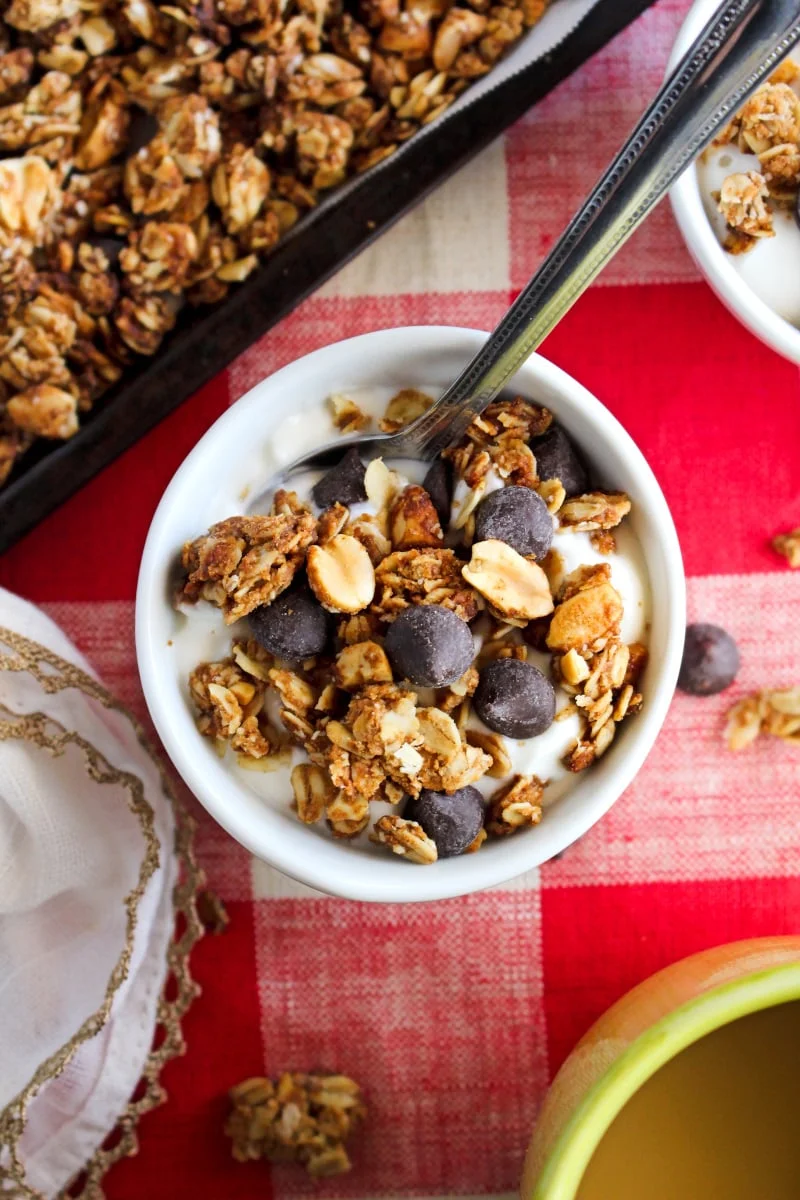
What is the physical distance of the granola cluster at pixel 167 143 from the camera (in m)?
0.94

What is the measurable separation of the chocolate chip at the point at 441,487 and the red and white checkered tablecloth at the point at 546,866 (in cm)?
26

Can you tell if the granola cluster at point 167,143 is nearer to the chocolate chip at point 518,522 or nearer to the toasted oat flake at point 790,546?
the chocolate chip at point 518,522

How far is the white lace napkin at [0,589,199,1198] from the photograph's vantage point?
872mm

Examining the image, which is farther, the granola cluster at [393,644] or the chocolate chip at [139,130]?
the chocolate chip at [139,130]

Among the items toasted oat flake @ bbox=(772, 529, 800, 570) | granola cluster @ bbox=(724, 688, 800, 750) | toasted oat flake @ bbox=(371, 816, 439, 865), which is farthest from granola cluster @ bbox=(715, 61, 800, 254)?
toasted oat flake @ bbox=(371, 816, 439, 865)

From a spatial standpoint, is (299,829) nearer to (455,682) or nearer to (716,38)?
(455,682)

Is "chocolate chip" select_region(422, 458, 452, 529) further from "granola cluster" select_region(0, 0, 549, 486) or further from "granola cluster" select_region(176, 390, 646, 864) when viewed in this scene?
"granola cluster" select_region(0, 0, 549, 486)

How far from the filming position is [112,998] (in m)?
0.89

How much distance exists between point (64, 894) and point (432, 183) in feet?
1.96

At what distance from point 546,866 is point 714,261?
0.48m

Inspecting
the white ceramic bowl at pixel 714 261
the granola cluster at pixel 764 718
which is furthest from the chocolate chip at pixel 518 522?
the granola cluster at pixel 764 718

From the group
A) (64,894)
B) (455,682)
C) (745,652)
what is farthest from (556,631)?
(64,894)

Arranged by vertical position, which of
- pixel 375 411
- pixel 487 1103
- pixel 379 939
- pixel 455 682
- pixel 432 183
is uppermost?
pixel 432 183

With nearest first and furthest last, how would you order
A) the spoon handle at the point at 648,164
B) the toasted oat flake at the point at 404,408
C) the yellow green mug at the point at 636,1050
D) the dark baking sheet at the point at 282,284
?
the spoon handle at the point at 648,164 < the yellow green mug at the point at 636,1050 < the toasted oat flake at the point at 404,408 < the dark baking sheet at the point at 282,284
